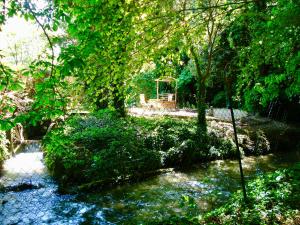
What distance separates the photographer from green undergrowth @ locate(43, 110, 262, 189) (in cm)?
1089

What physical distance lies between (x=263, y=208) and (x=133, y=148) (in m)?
6.76

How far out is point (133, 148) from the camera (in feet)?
39.3

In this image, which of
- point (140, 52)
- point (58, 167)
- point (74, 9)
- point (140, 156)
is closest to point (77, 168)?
point (58, 167)

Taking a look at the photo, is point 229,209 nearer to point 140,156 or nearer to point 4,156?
point 140,156

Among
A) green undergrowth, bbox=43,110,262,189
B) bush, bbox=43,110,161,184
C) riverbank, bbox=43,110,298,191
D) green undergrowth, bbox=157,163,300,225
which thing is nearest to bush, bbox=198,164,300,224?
green undergrowth, bbox=157,163,300,225

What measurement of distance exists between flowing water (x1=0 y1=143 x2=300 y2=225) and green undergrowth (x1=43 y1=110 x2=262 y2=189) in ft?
1.88

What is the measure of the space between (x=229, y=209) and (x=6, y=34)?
36.1 meters

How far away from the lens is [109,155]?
11250mm

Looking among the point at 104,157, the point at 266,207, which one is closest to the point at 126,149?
the point at 104,157

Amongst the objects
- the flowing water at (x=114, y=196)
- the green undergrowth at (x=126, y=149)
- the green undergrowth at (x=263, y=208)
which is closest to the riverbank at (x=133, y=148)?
the green undergrowth at (x=126, y=149)

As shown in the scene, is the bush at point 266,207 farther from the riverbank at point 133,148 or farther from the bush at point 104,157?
the bush at point 104,157

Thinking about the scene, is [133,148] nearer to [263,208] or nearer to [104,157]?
[104,157]

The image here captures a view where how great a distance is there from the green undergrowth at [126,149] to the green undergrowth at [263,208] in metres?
4.65

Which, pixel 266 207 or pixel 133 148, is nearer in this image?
pixel 266 207
